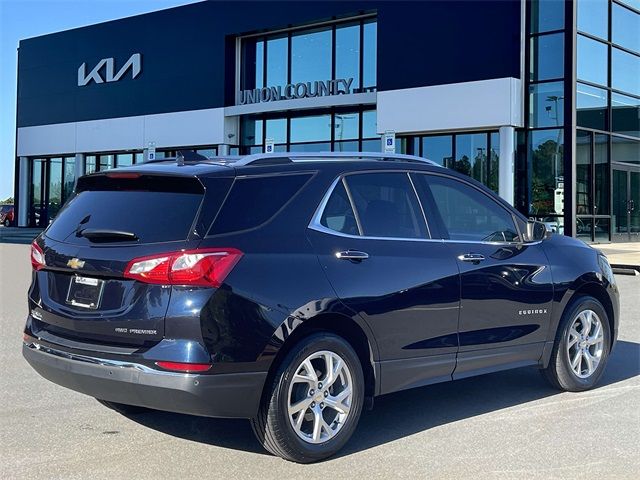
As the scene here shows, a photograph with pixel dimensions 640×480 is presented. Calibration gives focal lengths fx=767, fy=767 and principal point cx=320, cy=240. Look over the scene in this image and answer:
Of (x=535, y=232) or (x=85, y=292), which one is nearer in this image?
(x=85, y=292)

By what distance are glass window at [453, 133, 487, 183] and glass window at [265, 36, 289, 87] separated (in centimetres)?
794

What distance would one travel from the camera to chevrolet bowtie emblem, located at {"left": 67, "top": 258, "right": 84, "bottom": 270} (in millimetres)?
4391

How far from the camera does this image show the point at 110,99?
3369 centimetres

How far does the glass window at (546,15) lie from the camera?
22672mm

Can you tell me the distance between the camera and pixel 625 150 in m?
25.6

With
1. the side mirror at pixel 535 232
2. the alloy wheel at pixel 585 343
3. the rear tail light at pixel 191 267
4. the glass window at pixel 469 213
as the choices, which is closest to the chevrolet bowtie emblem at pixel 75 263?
the rear tail light at pixel 191 267

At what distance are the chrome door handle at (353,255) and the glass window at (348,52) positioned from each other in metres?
22.6

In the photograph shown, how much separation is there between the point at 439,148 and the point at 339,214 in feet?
66.8

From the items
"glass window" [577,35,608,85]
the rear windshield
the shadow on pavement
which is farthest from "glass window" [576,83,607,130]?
the rear windshield

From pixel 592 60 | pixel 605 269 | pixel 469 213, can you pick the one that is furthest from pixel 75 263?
pixel 592 60

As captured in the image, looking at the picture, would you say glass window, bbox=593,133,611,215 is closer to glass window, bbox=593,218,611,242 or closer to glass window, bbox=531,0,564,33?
glass window, bbox=593,218,611,242

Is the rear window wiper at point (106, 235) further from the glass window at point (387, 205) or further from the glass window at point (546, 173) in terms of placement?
the glass window at point (546, 173)

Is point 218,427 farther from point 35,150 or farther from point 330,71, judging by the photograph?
point 35,150

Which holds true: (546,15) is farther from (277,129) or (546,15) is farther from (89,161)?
(89,161)
